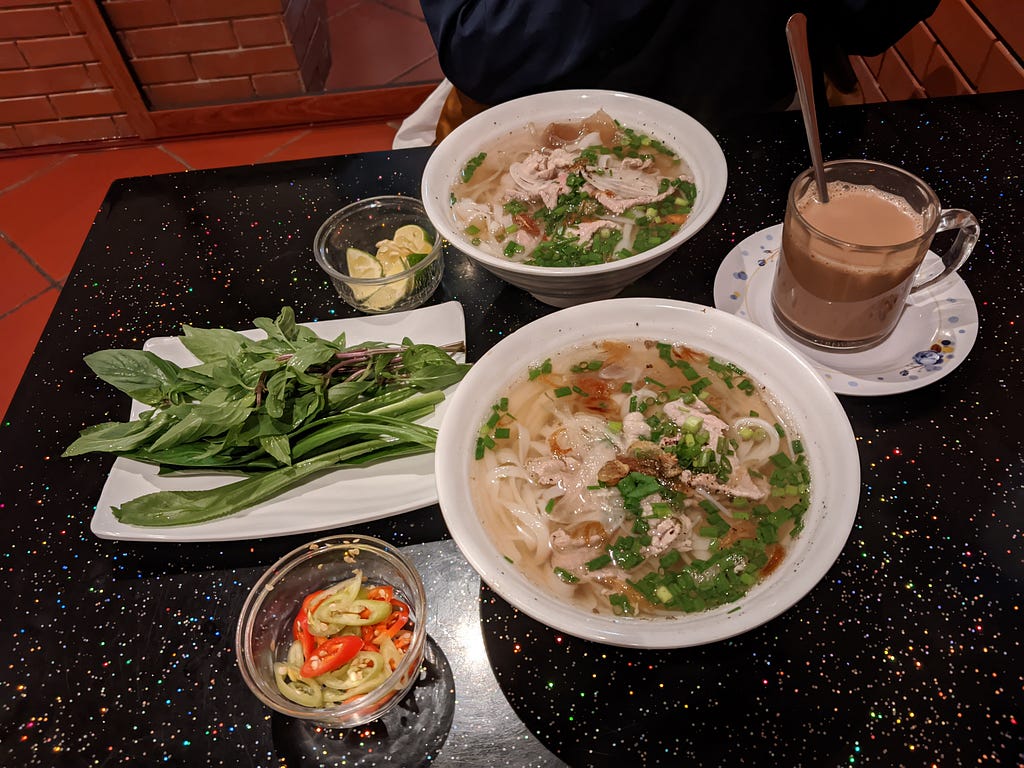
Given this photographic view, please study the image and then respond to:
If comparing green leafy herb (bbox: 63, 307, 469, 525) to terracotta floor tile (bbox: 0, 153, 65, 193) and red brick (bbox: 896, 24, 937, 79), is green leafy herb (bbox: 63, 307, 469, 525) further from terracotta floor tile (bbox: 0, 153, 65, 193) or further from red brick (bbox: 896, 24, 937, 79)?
terracotta floor tile (bbox: 0, 153, 65, 193)

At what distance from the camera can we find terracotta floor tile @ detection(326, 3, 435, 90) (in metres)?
4.30

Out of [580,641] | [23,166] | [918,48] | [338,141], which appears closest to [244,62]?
[338,141]

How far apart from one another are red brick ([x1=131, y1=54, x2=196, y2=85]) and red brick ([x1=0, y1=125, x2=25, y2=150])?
897mm

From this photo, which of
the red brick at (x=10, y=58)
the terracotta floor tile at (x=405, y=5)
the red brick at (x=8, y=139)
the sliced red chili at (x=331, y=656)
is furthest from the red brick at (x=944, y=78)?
the red brick at (x=8, y=139)

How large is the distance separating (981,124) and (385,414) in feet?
6.27

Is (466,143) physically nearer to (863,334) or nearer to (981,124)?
(863,334)

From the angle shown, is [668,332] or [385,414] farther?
[385,414]

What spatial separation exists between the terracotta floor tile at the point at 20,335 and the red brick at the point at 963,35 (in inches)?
154

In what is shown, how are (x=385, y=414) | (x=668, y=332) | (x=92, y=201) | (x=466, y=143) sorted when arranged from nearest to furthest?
(x=668, y=332)
(x=385, y=414)
(x=466, y=143)
(x=92, y=201)

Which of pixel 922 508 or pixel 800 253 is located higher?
pixel 800 253

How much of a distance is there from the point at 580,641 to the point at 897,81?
112 inches

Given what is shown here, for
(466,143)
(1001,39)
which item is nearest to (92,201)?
(466,143)

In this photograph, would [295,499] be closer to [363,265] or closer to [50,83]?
[363,265]

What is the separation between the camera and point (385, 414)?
152 centimetres
